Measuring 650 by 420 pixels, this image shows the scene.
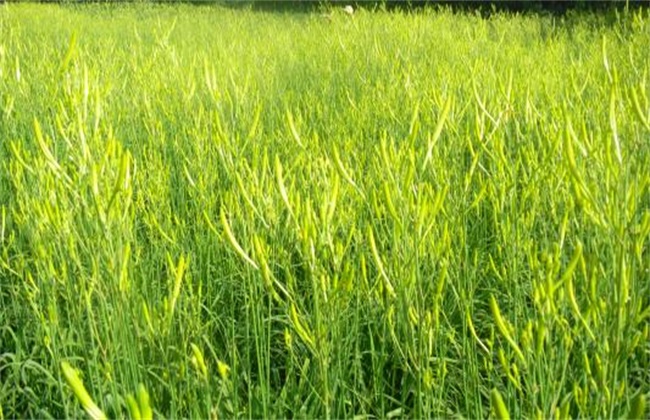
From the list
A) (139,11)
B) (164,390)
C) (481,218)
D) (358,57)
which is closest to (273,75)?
(358,57)

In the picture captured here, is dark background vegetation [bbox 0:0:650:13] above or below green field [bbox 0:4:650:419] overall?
above

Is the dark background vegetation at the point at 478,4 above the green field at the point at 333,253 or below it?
above

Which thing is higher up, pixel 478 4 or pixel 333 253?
pixel 478 4

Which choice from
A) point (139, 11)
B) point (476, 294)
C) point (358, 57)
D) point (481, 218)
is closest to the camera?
point (476, 294)

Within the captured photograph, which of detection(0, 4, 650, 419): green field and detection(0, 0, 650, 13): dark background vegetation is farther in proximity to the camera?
detection(0, 0, 650, 13): dark background vegetation

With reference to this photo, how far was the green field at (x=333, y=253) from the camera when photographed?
923 mm

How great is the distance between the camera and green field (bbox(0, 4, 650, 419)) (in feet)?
3.03

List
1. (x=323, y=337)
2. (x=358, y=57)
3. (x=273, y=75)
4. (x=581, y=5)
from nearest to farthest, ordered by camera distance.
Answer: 1. (x=323, y=337)
2. (x=273, y=75)
3. (x=358, y=57)
4. (x=581, y=5)

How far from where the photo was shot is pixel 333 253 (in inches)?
37.3

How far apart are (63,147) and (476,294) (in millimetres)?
1369

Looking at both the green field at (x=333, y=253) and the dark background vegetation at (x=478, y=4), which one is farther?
the dark background vegetation at (x=478, y=4)

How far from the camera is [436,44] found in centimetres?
418

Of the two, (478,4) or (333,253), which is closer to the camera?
(333,253)

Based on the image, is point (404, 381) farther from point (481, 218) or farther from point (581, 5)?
point (581, 5)
